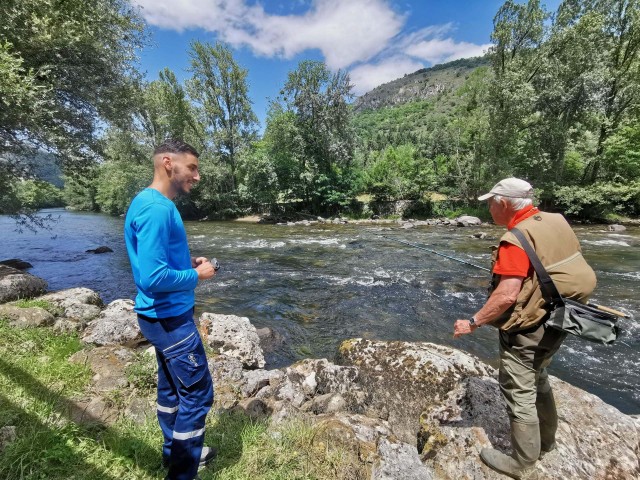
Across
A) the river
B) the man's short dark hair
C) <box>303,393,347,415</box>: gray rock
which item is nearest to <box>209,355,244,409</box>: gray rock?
<box>303,393,347,415</box>: gray rock

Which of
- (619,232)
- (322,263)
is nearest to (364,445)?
(322,263)

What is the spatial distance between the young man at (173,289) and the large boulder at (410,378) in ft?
8.04

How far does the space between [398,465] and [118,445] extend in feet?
7.59

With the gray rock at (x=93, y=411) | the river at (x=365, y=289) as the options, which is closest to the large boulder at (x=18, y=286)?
the river at (x=365, y=289)

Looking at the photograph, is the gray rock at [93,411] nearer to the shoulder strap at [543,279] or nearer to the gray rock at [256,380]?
the gray rock at [256,380]

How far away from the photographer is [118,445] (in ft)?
8.77

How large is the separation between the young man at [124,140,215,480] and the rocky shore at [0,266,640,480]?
1.10 meters

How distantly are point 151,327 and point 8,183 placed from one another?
11463 millimetres

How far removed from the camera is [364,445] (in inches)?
110

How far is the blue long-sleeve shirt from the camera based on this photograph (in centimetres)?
211

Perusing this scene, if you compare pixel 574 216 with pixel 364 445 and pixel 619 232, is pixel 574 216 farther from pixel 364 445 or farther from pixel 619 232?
pixel 364 445

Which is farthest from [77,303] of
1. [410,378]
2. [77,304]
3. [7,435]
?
[410,378]

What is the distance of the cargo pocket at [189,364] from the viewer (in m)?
2.32

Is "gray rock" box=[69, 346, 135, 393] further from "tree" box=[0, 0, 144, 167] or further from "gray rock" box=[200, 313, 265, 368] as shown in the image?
"tree" box=[0, 0, 144, 167]
